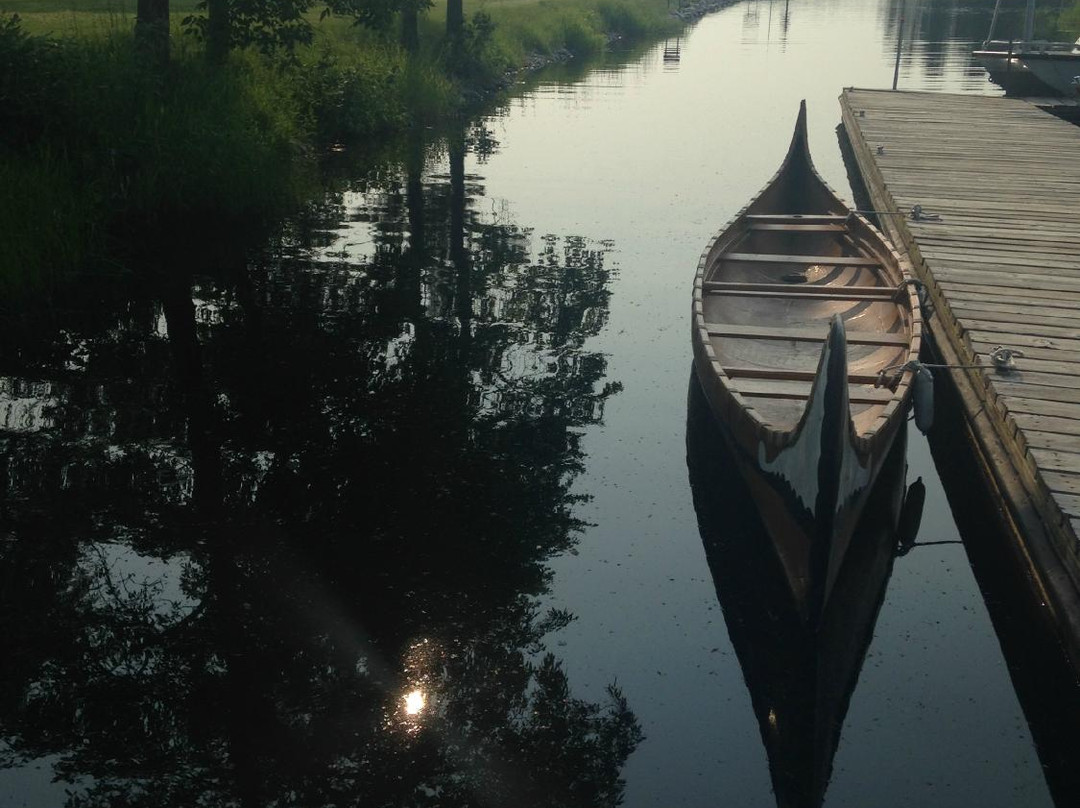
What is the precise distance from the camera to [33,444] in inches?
348

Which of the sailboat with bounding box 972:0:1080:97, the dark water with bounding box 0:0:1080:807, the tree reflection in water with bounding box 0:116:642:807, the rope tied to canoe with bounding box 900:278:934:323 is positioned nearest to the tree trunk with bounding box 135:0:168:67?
the dark water with bounding box 0:0:1080:807

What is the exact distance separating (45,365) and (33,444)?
5.70 ft

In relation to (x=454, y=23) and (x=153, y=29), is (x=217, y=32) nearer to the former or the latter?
(x=153, y=29)

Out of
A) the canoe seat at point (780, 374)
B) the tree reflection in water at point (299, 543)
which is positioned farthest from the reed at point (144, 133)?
the canoe seat at point (780, 374)

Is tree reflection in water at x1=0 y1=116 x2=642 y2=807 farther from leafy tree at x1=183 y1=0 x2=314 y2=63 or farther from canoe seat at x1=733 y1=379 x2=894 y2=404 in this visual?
leafy tree at x1=183 y1=0 x2=314 y2=63

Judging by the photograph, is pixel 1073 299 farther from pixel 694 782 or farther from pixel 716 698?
pixel 694 782

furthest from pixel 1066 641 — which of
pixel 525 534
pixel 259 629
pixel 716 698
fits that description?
pixel 259 629

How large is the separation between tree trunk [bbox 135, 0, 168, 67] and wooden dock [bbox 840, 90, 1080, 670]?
9.62 meters

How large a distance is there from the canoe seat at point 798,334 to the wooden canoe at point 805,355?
1cm

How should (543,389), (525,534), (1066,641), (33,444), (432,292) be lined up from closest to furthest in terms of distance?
1. (1066,641)
2. (525,534)
3. (33,444)
4. (543,389)
5. (432,292)

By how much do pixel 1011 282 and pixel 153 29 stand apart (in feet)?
36.3

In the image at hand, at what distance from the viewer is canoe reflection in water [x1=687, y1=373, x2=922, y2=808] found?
19.7ft

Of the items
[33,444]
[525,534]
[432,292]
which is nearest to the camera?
[525,534]

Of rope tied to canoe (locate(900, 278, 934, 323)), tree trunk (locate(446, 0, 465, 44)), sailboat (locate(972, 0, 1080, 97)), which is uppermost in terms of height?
tree trunk (locate(446, 0, 465, 44))
